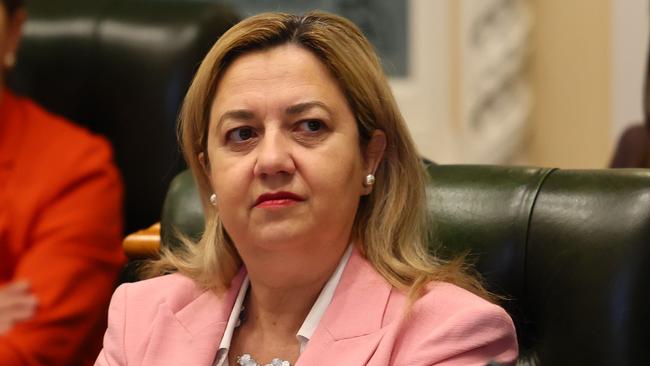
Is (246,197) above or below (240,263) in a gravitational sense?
above

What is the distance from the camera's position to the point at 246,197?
6.00 feet

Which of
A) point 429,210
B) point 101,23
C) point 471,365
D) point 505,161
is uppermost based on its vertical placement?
point 101,23

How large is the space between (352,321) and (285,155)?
0.86ft

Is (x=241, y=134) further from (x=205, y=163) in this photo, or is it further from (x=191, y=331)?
(x=191, y=331)

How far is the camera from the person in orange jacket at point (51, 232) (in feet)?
8.96

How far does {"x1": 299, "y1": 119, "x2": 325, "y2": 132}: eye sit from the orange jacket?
113cm

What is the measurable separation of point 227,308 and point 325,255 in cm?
21

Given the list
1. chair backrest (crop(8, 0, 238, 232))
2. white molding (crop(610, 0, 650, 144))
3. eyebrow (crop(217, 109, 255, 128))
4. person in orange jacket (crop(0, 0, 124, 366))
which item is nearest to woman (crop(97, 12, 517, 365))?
eyebrow (crop(217, 109, 255, 128))

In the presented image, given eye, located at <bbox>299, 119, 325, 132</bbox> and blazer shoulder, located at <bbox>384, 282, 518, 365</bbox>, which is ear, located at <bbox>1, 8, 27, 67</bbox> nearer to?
eye, located at <bbox>299, 119, 325, 132</bbox>

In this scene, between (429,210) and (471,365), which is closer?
(471,365)

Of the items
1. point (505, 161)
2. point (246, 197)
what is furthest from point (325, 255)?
point (505, 161)

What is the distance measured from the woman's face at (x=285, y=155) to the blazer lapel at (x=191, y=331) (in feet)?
0.43

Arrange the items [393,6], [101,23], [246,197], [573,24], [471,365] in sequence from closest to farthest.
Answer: [471,365]
[246,197]
[101,23]
[573,24]
[393,6]

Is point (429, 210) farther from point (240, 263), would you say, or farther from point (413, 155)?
point (240, 263)
